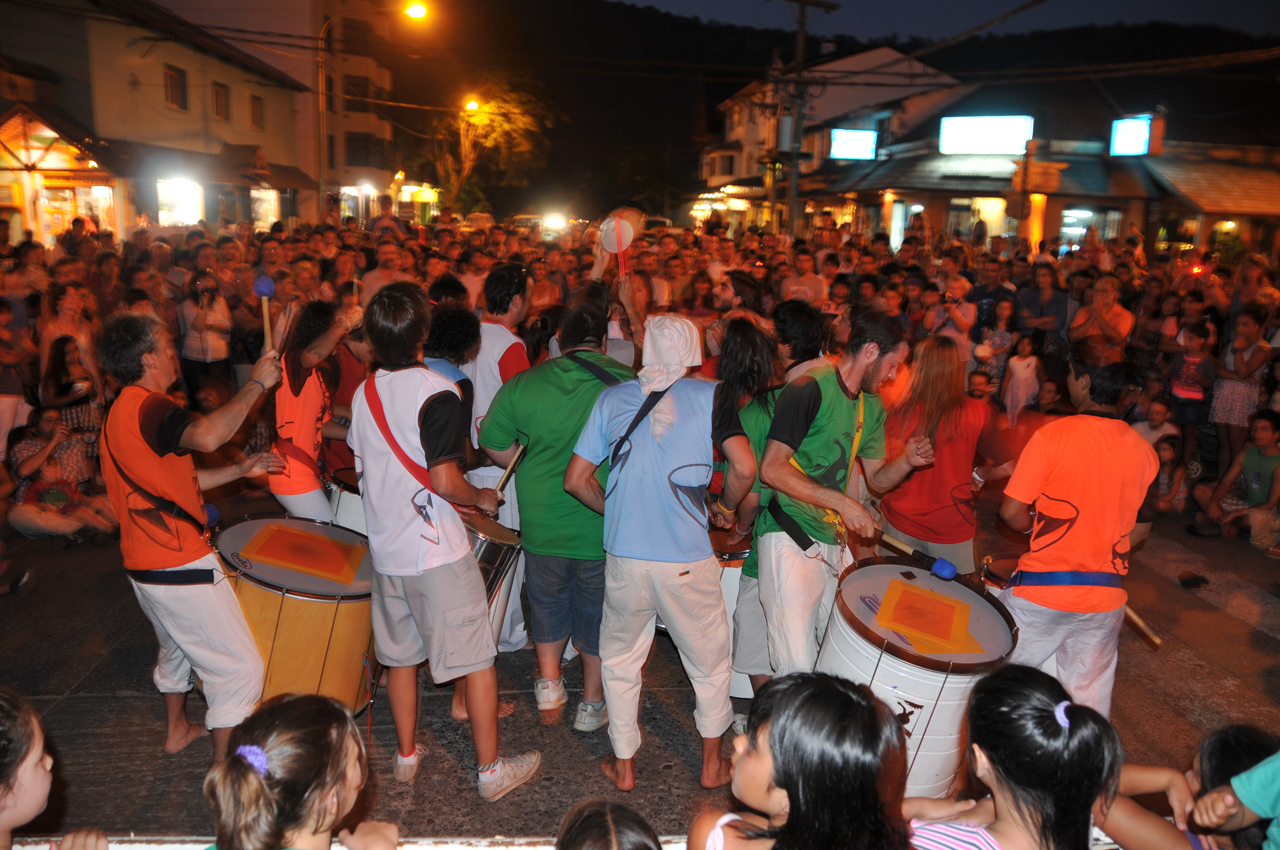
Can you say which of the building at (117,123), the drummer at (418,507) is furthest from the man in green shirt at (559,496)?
the building at (117,123)

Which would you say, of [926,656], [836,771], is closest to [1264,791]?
[926,656]

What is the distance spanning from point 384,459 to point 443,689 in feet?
5.94

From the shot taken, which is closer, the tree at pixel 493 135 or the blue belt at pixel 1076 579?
the blue belt at pixel 1076 579

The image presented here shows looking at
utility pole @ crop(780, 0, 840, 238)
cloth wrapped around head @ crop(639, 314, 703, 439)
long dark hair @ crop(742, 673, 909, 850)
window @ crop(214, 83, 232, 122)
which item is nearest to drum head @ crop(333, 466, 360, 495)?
cloth wrapped around head @ crop(639, 314, 703, 439)

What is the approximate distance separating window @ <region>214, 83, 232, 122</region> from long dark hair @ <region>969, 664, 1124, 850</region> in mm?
30689

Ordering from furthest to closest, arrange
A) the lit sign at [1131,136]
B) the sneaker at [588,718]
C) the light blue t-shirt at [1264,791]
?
1. the lit sign at [1131,136]
2. the sneaker at [588,718]
3. the light blue t-shirt at [1264,791]

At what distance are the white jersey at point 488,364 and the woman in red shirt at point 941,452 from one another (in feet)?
7.39

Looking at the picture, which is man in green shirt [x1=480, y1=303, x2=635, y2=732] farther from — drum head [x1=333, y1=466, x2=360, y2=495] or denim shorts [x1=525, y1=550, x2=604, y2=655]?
drum head [x1=333, y1=466, x2=360, y2=495]

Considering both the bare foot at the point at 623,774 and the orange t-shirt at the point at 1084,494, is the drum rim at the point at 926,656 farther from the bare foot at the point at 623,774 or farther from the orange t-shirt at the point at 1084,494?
the bare foot at the point at 623,774

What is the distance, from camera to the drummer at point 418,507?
3379mm

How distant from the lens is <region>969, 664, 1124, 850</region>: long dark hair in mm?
1973

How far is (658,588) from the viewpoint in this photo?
3.54m

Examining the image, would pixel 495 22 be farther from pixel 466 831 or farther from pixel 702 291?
pixel 466 831

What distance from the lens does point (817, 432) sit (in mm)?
3711
